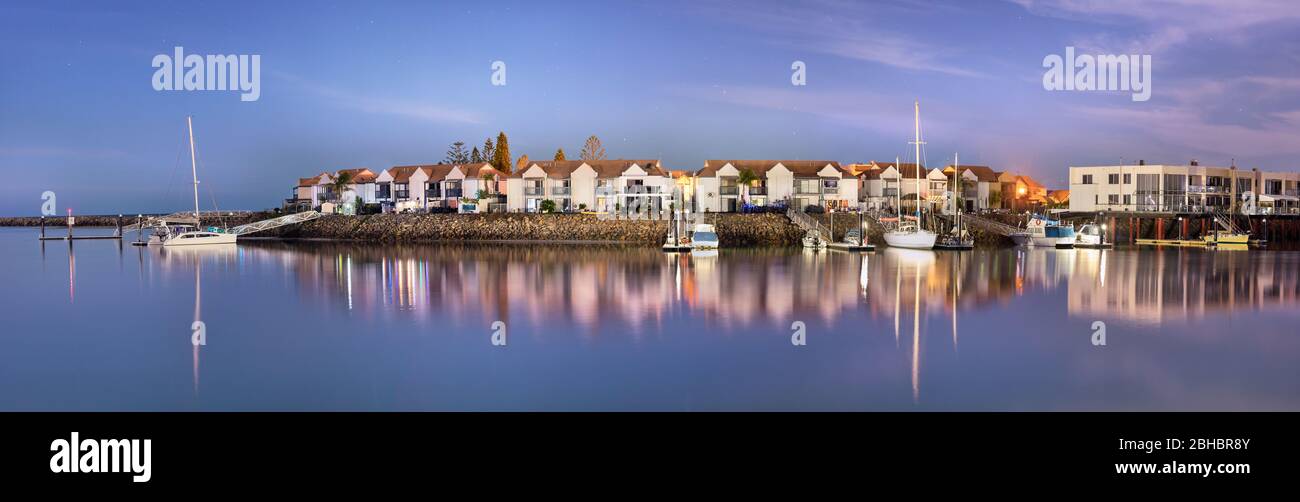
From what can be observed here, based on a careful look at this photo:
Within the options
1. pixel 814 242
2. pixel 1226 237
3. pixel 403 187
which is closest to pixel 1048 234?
pixel 1226 237

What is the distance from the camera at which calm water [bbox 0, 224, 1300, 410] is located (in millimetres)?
12742

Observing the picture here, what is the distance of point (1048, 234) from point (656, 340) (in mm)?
45776

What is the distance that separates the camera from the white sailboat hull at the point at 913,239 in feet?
162

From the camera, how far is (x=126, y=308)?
78.7 feet

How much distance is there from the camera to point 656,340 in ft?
57.0

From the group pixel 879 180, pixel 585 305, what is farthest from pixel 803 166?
pixel 585 305

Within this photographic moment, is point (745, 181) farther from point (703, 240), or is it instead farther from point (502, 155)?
point (502, 155)

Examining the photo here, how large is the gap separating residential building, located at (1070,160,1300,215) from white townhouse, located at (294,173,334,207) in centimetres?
6380

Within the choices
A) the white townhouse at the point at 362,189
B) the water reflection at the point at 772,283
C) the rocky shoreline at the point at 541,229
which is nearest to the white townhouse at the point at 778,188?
the rocky shoreline at the point at 541,229

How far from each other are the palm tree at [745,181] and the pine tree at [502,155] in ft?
103

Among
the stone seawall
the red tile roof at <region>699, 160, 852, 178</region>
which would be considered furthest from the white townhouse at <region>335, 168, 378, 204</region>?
the red tile roof at <region>699, 160, 852, 178</region>

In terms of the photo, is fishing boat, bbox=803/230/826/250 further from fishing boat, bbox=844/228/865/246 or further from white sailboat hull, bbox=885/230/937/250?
white sailboat hull, bbox=885/230/937/250
